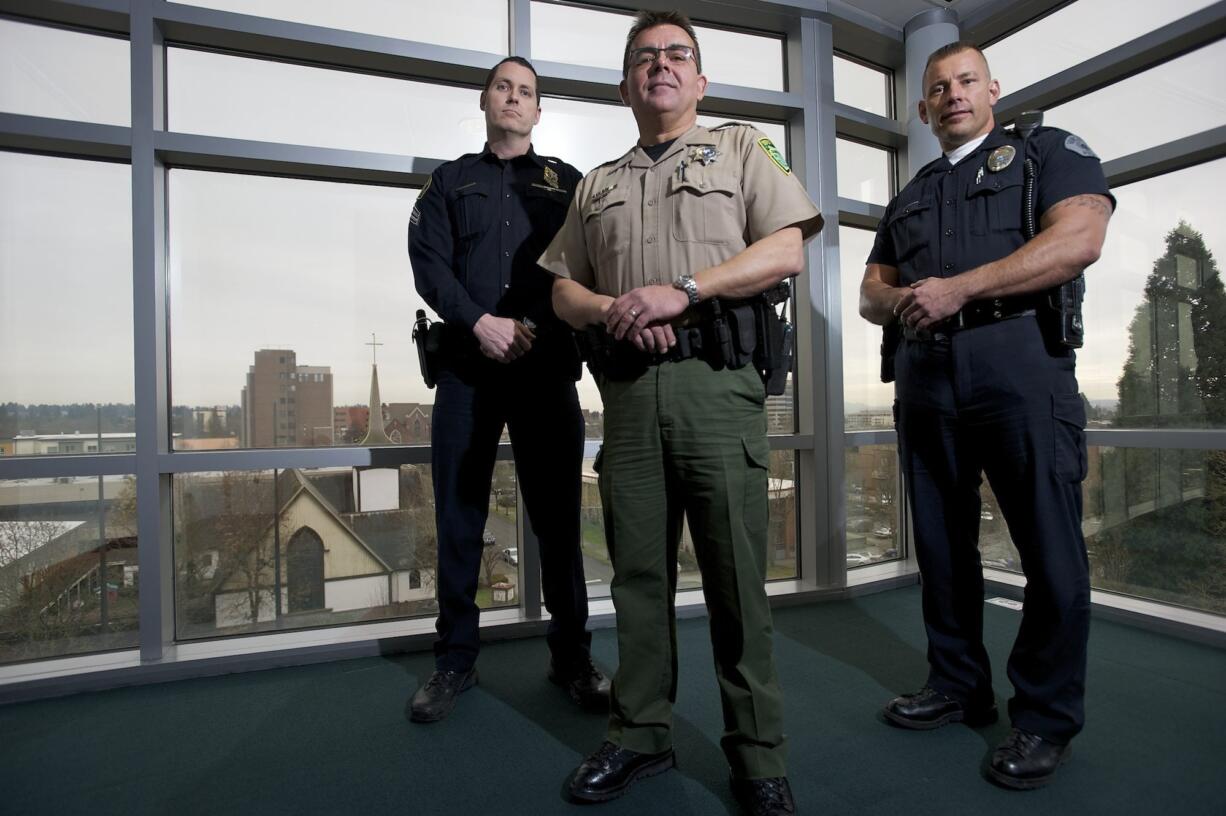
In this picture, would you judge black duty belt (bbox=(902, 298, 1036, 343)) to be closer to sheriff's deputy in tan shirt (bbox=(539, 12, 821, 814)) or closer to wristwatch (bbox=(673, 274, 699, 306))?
A: sheriff's deputy in tan shirt (bbox=(539, 12, 821, 814))

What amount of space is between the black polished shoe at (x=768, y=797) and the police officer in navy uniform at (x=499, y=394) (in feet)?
2.24

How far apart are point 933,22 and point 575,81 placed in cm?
188

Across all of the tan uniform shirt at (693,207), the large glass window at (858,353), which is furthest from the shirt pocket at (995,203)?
the large glass window at (858,353)

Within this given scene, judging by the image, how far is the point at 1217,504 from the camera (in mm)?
2490

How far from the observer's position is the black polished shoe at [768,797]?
4.38 feet

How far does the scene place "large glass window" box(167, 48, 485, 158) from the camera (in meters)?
2.42

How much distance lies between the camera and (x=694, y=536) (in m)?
1.48

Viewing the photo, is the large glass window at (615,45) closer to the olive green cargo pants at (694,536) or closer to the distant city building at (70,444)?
the olive green cargo pants at (694,536)

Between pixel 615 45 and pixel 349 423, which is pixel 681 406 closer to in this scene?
pixel 349 423

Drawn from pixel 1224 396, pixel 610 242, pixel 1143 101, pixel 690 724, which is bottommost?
pixel 690 724

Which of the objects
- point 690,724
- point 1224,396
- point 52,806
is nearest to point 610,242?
point 690,724

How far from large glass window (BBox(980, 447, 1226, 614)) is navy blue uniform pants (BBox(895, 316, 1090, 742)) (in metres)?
1.45

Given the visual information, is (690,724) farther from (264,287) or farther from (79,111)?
(79,111)

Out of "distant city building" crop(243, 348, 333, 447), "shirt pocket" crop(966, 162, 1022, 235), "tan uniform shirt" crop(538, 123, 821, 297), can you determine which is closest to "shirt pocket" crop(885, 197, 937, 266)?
"shirt pocket" crop(966, 162, 1022, 235)
